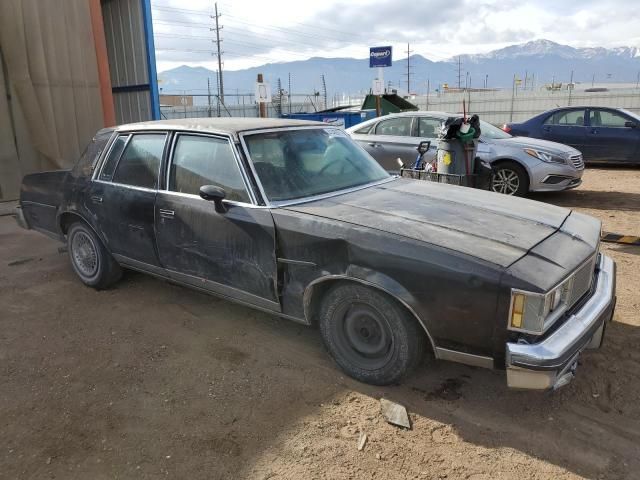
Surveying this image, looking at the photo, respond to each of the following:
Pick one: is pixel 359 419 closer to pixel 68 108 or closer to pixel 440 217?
pixel 440 217

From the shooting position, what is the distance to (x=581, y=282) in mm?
3012

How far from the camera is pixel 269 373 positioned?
3.40 m

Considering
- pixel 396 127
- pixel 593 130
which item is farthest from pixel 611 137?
pixel 396 127

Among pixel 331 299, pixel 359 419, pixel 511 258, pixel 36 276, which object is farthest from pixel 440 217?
pixel 36 276

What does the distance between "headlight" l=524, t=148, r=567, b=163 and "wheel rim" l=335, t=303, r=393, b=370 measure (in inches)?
247

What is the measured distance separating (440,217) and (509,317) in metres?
0.89

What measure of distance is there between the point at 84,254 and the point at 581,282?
4313mm

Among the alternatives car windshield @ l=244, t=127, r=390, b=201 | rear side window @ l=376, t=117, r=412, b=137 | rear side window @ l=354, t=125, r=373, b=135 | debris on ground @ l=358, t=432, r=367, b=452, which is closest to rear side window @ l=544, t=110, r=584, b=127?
rear side window @ l=376, t=117, r=412, b=137

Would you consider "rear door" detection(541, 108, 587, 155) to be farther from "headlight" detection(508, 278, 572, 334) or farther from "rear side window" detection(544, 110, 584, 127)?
"headlight" detection(508, 278, 572, 334)

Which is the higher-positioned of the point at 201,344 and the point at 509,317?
the point at 509,317

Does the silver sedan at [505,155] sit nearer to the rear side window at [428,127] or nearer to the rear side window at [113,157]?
the rear side window at [428,127]

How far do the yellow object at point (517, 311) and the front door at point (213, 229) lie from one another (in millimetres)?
1517

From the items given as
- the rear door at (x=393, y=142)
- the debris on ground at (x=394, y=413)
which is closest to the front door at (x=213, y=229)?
the debris on ground at (x=394, y=413)

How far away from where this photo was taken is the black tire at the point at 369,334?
2930 mm
